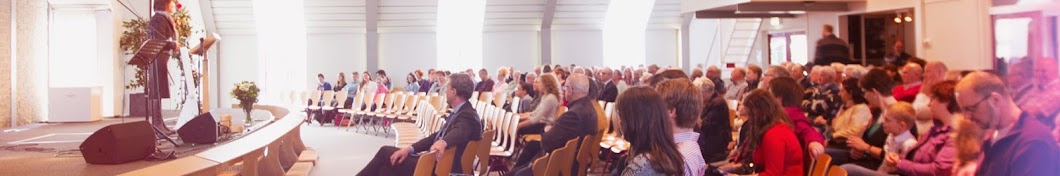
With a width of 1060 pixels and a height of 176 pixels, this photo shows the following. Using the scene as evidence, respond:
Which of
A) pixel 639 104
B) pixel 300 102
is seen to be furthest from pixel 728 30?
pixel 639 104

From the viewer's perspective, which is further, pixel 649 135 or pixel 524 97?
pixel 524 97

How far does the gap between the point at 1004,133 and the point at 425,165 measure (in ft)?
8.34

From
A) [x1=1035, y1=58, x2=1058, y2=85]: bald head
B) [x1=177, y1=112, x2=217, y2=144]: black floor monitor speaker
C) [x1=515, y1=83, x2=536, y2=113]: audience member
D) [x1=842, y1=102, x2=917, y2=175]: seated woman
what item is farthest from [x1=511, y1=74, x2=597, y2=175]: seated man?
[x1=515, y1=83, x2=536, y2=113]: audience member

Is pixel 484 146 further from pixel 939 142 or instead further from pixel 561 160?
pixel 939 142

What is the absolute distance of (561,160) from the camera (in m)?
5.21

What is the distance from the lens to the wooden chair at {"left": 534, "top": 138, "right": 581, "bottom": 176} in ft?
16.6

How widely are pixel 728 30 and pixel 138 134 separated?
12.3 meters

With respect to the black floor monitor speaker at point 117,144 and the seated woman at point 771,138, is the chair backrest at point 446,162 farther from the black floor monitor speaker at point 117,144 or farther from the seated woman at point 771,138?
the black floor monitor speaker at point 117,144

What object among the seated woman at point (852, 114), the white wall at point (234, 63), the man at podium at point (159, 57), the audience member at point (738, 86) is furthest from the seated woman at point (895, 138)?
the white wall at point (234, 63)

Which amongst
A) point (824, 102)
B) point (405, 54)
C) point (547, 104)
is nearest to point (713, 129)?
point (824, 102)

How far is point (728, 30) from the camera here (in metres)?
18.0

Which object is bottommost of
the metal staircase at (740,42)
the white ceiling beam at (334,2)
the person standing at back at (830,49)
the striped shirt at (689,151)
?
the striped shirt at (689,151)

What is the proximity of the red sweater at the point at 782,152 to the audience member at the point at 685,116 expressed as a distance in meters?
1.28

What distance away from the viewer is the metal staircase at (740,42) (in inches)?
671
